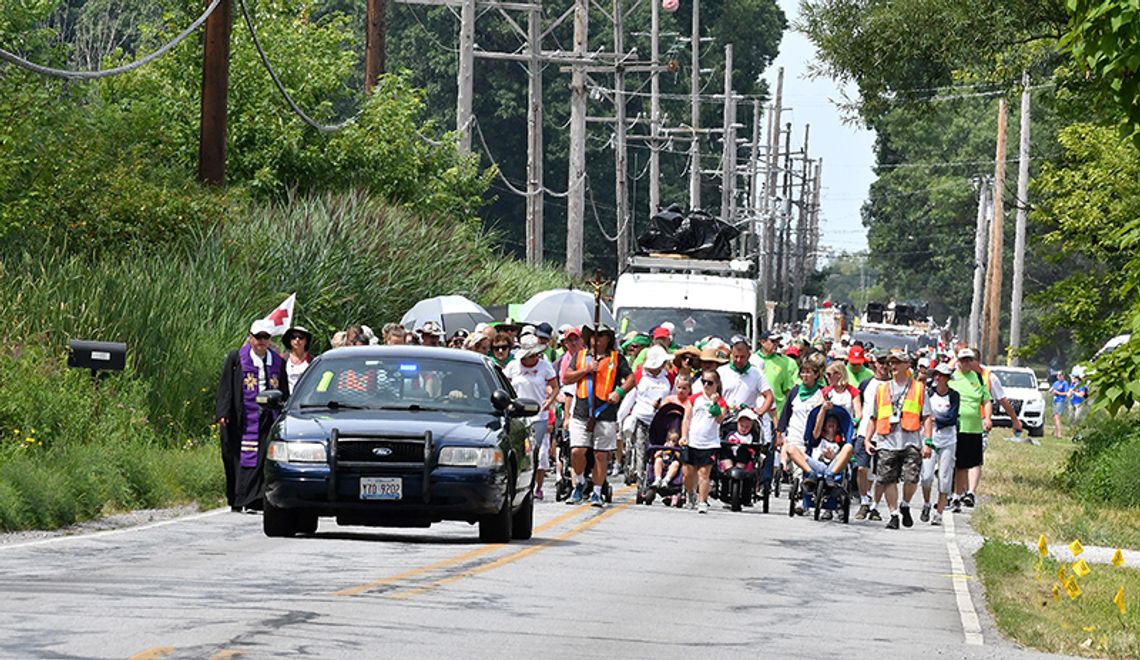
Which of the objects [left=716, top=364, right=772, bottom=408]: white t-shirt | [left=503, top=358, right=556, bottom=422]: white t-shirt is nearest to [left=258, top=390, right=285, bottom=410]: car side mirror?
[left=503, top=358, right=556, bottom=422]: white t-shirt

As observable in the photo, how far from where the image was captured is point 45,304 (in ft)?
87.7

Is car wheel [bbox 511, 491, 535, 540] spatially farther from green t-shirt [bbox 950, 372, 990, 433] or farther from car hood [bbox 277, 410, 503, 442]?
green t-shirt [bbox 950, 372, 990, 433]

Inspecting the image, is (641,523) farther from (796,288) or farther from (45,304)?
(796,288)

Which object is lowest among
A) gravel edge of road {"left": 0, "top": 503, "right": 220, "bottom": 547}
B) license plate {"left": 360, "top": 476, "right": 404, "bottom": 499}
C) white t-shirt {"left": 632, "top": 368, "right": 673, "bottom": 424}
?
gravel edge of road {"left": 0, "top": 503, "right": 220, "bottom": 547}

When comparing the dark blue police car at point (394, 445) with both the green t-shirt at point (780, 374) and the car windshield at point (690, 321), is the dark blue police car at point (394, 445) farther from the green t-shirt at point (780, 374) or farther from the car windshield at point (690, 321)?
the car windshield at point (690, 321)

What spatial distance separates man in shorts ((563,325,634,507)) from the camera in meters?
24.8

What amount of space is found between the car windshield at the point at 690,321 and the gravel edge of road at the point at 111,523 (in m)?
13.9

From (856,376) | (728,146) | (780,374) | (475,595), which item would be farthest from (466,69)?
(728,146)

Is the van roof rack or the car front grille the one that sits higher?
the van roof rack

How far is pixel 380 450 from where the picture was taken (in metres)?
17.8

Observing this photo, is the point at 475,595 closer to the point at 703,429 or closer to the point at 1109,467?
the point at 703,429

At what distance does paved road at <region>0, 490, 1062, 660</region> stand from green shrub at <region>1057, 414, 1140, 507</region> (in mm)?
7159

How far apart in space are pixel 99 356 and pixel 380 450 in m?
6.64

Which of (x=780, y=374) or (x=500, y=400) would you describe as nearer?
(x=500, y=400)
